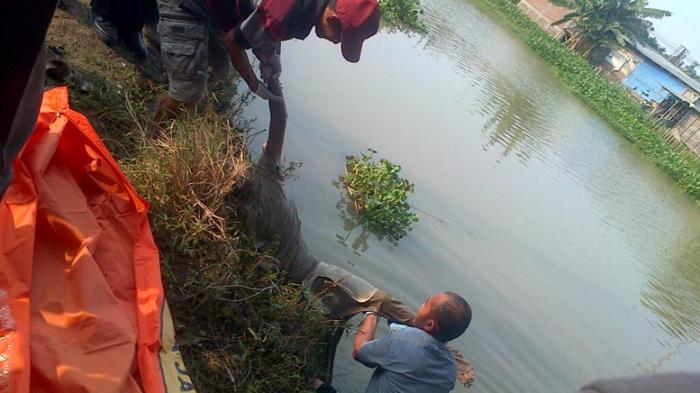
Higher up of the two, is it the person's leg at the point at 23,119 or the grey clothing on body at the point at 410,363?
the person's leg at the point at 23,119

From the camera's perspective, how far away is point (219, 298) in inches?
97.5

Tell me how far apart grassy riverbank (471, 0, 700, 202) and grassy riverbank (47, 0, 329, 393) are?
19.6 meters

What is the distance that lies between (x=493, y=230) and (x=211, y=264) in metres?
4.15

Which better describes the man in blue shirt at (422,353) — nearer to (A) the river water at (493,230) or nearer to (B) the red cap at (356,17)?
(A) the river water at (493,230)

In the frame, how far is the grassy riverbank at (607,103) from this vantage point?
19469mm

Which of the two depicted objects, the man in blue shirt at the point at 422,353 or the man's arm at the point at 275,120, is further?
the man's arm at the point at 275,120

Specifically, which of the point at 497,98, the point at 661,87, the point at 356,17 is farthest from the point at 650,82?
the point at 356,17

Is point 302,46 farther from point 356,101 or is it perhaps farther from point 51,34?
point 51,34

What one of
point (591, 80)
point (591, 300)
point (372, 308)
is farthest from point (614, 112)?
point (372, 308)

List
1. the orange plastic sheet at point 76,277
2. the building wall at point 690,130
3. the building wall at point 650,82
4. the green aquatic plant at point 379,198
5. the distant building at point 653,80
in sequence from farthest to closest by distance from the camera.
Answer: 1. the building wall at point 650,82
2. the distant building at point 653,80
3. the building wall at point 690,130
4. the green aquatic plant at point 379,198
5. the orange plastic sheet at point 76,277

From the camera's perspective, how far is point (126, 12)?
3688 mm

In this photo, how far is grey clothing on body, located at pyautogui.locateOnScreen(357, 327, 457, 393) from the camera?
272 centimetres

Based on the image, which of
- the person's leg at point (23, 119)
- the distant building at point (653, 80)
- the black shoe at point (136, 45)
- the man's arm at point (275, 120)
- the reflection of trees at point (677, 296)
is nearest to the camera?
the person's leg at point (23, 119)

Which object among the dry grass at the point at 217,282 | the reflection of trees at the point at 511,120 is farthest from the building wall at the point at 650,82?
the dry grass at the point at 217,282
